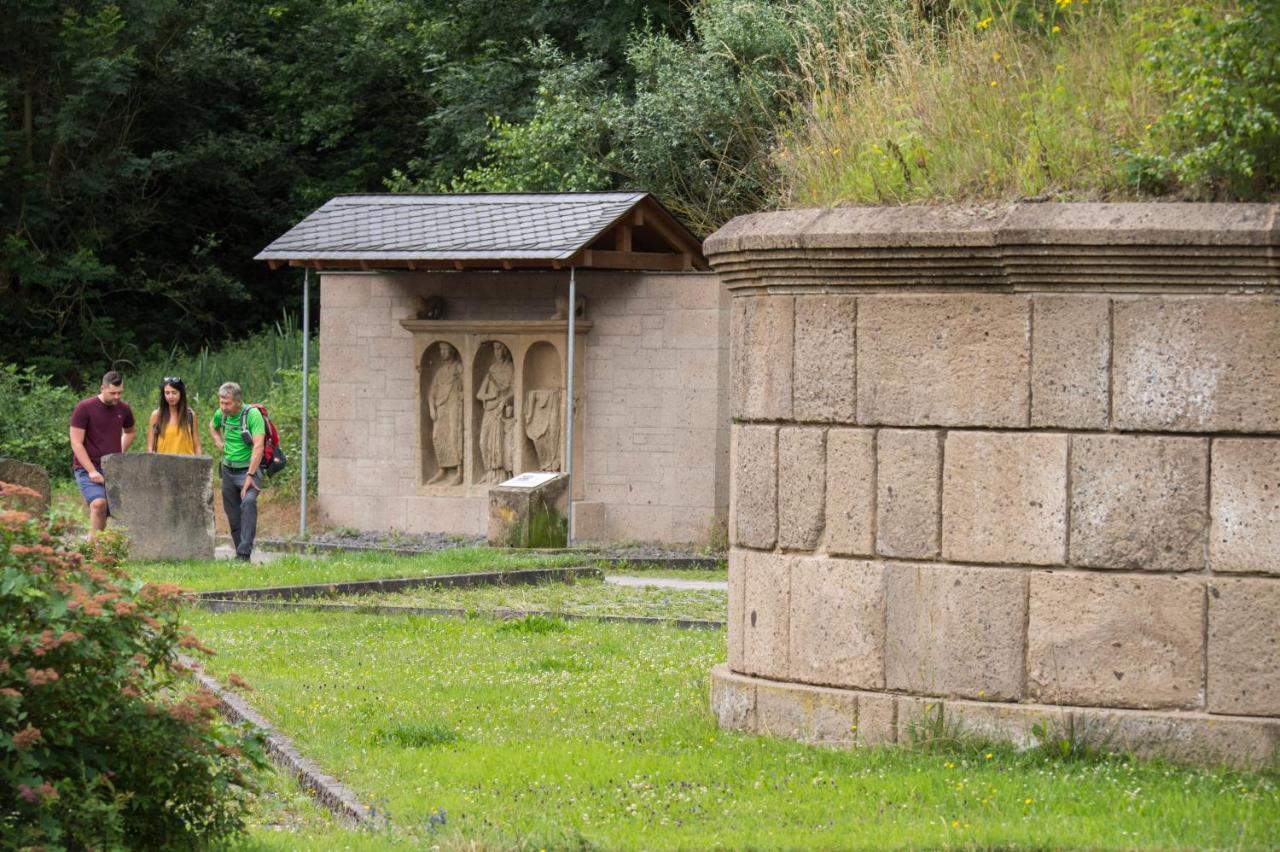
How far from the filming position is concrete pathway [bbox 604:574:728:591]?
1642cm

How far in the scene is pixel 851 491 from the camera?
321 inches

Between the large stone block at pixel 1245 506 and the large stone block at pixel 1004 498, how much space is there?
62 cm

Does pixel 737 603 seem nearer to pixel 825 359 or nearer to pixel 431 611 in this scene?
pixel 825 359

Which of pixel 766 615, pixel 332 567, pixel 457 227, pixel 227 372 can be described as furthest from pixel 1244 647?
pixel 227 372

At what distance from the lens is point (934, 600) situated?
7.99 m

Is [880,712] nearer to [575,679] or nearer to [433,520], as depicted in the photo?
[575,679]

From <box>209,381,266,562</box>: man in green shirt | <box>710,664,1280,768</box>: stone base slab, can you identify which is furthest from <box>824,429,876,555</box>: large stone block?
<box>209,381,266,562</box>: man in green shirt

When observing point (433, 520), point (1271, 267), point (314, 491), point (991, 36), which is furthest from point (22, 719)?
point (314, 491)

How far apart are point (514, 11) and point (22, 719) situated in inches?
1128

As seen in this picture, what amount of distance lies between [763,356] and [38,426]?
888 inches

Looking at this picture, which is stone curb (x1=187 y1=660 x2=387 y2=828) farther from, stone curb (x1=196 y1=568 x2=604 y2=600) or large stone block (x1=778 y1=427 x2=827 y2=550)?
stone curb (x1=196 y1=568 x2=604 y2=600)

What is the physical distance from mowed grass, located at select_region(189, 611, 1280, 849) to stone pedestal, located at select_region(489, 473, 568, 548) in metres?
7.94

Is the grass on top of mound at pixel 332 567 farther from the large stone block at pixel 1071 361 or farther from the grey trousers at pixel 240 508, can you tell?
the large stone block at pixel 1071 361

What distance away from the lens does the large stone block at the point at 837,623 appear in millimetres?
8117
